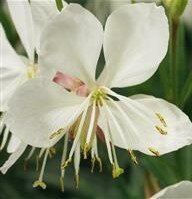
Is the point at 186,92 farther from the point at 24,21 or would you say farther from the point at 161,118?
the point at 24,21

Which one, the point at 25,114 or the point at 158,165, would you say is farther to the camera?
the point at 158,165

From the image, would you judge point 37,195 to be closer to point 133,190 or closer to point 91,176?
point 91,176

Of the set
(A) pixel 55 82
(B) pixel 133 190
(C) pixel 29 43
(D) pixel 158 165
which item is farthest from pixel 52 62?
(B) pixel 133 190

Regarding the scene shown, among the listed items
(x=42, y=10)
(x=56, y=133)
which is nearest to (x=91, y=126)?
(x=56, y=133)

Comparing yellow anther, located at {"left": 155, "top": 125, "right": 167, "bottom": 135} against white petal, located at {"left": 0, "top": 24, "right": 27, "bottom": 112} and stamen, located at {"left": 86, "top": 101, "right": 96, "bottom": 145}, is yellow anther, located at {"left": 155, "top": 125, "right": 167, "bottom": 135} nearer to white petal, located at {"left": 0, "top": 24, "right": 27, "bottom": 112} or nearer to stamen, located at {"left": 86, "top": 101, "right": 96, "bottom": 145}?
stamen, located at {"left": 86, "top": 101, "right": 96, "bottom": 145}

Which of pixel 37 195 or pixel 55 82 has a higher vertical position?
pixel 55 82

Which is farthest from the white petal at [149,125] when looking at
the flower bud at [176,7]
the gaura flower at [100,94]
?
the flower bud at [176,7]

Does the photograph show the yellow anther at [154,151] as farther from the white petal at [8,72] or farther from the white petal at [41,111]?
the white petal at [8,72]
